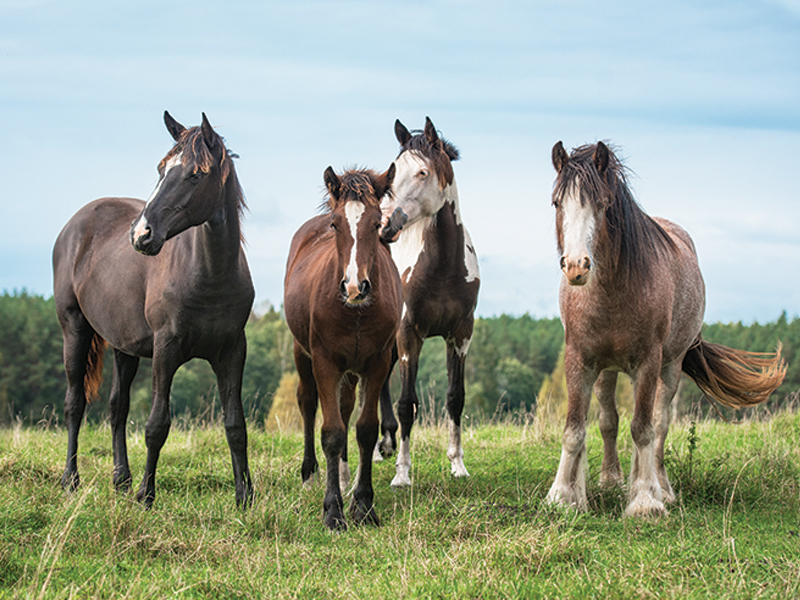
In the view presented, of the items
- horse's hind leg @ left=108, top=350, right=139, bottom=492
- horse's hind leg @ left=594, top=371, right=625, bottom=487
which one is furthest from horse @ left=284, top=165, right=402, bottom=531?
horse's hind leg @ left=108, top=350, right=139, bottom=492

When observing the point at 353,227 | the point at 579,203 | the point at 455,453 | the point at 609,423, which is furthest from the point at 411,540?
the point at 455,453

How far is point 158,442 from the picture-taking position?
551 cm

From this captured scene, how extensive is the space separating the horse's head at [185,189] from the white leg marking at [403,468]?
2.81m

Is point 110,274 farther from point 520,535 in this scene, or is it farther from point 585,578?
point 585,578

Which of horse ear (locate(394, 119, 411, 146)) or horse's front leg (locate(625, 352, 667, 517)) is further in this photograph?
horse ear (locate(394, 119, 411, 146))

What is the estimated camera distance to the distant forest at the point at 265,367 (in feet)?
152

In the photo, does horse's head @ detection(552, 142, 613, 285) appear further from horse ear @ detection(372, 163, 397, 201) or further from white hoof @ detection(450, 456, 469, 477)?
white hoof @ detection(450, 456, 469, 477)

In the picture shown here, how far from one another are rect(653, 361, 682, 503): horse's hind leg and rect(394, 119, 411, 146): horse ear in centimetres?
321

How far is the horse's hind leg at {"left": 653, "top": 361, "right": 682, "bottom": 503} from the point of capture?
19.5 feet

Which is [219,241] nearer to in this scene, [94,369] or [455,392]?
[94,369]

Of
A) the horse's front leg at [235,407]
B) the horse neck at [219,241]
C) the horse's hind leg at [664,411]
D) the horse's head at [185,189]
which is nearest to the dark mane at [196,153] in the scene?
the horse's head at [185,189]

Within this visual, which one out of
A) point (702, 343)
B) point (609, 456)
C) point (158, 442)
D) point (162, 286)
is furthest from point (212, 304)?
point (702, 343)

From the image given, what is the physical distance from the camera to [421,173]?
21.6 ft

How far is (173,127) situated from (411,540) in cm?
351
